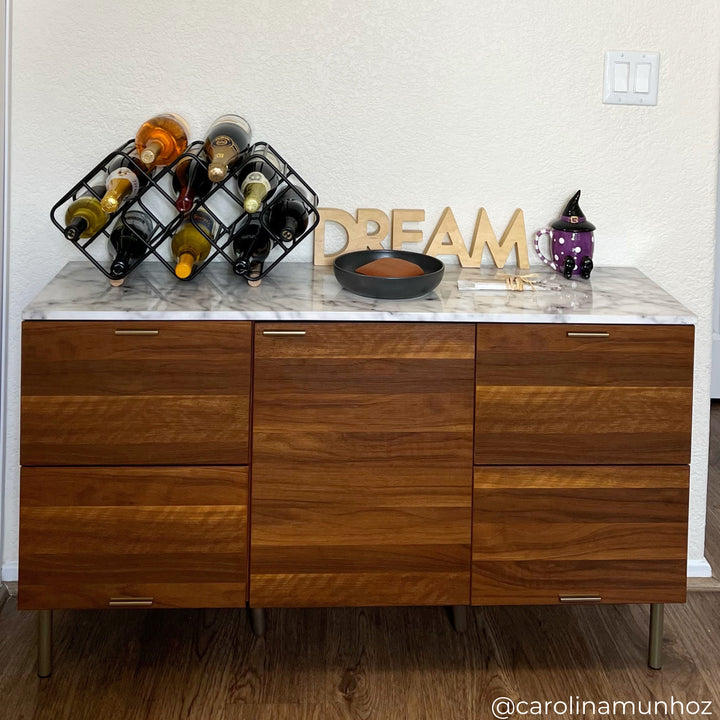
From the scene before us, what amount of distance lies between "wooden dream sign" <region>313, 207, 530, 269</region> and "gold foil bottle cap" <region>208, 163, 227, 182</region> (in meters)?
0.40

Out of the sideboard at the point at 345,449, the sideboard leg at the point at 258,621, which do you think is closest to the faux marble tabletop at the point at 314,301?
the sideboard at the point at 345,449

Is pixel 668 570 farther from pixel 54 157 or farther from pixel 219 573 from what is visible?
pixel 54 157

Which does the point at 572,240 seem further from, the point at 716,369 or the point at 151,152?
the point at 716,369

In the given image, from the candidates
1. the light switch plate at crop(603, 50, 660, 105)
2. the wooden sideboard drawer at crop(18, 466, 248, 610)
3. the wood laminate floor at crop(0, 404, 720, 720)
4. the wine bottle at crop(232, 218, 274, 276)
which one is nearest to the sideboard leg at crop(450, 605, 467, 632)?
the wood laminate floor at crop(0, 404, 720, 720)

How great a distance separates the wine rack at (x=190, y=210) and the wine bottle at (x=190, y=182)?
0.05ft

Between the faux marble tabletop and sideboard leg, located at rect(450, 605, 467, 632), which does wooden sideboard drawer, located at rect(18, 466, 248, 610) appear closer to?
the faux marble tabletop

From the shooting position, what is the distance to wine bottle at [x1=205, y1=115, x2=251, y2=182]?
2201mm

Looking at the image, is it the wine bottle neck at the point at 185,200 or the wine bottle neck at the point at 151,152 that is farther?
the wine bottle neck at the point at 185,200

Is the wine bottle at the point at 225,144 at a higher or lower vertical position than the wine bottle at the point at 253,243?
higher

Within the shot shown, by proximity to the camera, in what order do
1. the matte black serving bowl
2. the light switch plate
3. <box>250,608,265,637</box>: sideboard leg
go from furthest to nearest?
the light switch plate
<box>250,608,265,637</box>: sideboard leg
the matte black serving bowl

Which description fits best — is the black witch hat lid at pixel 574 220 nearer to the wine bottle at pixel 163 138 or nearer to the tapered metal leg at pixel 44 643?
the wine bottle at pixel 163 138

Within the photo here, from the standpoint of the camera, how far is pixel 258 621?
2438 mm

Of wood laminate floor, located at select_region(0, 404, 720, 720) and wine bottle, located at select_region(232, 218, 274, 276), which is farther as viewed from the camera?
wine bottle, located at select_region(232, 218, 274, 276)

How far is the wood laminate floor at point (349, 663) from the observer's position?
2.17m
